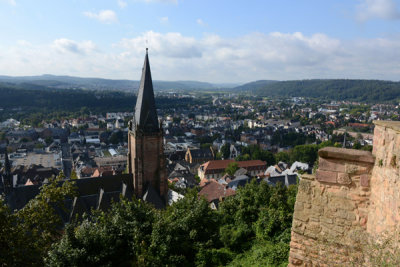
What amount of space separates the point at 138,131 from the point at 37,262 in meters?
18.4

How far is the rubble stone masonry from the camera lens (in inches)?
174

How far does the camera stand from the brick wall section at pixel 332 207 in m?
4.91

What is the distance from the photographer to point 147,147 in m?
26.7

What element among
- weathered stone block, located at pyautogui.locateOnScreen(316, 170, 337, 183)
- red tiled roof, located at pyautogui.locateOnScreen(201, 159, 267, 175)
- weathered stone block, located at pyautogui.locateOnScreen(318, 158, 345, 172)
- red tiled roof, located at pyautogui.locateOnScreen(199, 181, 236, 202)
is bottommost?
red tiled roof, located at pyautogui.locateOnScreen(201, 159, 267, 175)

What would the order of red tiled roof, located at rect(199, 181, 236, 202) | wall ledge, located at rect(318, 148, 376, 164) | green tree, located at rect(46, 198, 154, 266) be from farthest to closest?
red tiled roof, located at rect(199, 181, 236, 202), green tree, located at rect(46, 198, 154, 266), wall ledge, located at rect(318, 148, 376, 164)

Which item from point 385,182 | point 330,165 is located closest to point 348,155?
point 330,165

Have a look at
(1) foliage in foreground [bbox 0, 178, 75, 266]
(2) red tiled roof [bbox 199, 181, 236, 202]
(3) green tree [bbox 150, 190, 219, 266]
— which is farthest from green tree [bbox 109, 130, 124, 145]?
(1) foliage in foreground [bbox 0, 178, 75, 266]

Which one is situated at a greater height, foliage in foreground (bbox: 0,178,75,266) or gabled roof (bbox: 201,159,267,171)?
foliage in foreground (bbox: 0,178,75,266)

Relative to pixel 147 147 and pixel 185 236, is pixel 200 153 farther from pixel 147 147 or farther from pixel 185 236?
pixel 185 236

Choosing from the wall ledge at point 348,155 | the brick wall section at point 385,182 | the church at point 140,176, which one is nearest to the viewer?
the brick wall section at point 385,182

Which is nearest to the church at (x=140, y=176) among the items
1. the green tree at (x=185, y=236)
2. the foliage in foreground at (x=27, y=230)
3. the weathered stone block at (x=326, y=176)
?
the green tree at (x=185, y=236)

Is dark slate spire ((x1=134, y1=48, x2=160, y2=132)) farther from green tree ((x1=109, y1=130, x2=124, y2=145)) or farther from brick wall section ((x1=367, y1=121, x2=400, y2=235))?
green tree ((x1=109, y1=130, x2=124, y2=145))

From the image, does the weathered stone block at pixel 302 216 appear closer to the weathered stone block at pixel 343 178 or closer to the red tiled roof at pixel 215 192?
the weathered stone block at pixel 343 178

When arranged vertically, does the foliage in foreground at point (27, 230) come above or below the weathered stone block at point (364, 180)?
below
